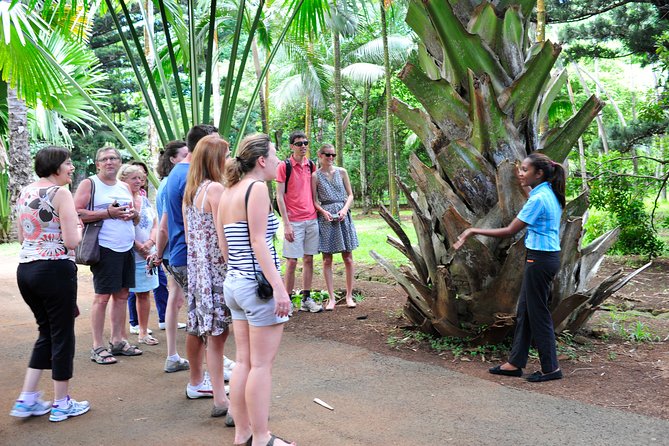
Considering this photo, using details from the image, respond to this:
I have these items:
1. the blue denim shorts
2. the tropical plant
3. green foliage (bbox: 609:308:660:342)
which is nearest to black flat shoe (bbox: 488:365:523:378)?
the tropical plant

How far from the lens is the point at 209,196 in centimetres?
379

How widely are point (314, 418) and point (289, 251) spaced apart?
3.28m

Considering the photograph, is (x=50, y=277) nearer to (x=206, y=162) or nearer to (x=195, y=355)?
(x=195, y=355)

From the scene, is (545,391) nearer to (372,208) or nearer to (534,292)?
(534,292)

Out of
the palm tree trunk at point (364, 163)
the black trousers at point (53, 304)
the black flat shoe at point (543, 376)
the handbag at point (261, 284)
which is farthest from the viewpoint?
the palm tree trunk at point (364, 163)

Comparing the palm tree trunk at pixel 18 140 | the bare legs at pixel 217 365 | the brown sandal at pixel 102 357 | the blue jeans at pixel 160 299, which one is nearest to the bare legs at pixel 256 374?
the bare legs at pixel 217 365

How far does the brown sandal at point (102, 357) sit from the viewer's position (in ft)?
17.3

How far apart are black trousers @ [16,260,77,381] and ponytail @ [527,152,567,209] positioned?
10.8 feet

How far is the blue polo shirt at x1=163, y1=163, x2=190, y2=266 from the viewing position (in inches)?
173

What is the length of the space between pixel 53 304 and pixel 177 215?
97cm

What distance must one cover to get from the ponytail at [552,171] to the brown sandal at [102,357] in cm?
370

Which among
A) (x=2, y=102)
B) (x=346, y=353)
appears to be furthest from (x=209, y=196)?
(x=2, y=102)

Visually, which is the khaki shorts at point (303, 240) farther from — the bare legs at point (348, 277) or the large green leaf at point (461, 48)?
the large green leaf at point (461, 48)

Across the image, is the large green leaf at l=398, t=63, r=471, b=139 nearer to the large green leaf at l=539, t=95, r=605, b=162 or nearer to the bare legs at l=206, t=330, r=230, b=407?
the large green leaf at l=539, t=95, r=605, b=162
